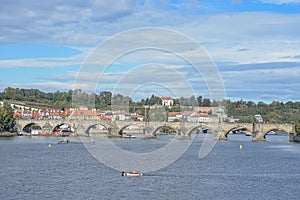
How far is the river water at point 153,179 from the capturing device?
36000 mm

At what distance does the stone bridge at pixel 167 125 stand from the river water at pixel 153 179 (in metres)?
36.2

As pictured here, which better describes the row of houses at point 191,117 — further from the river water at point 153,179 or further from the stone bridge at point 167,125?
the river water at point 153,179

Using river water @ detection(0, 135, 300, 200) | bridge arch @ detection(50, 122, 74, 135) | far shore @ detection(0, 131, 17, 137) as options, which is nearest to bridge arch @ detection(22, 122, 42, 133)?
bridge arch @ detection(50, 122, 74, 135)

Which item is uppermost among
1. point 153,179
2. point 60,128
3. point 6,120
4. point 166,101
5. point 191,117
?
point 166,101

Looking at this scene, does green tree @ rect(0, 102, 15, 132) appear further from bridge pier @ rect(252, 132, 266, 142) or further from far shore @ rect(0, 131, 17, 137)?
bridge pier @ rect(252, 132, 266, 142)

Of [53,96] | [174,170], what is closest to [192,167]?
[174,170]

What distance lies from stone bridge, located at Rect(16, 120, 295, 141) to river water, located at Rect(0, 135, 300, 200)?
36165mm

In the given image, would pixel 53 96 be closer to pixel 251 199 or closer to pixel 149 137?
pixel 149 137

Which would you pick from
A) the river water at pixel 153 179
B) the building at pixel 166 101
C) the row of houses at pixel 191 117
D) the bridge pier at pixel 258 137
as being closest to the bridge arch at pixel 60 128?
the row of houses at pixel 191 117

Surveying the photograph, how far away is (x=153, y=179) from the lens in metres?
42.3

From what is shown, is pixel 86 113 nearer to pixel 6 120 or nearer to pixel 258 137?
pixel 6 120

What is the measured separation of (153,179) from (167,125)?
5777cm

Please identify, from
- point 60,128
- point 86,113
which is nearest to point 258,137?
point 86,113

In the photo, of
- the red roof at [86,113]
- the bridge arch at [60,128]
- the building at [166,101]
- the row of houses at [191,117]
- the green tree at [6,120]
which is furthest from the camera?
the building at [166,101]
